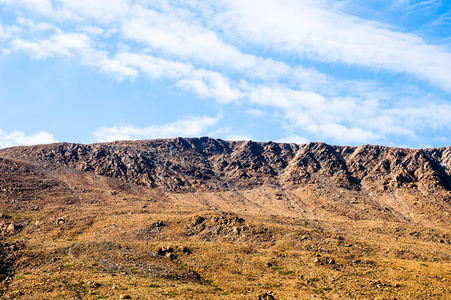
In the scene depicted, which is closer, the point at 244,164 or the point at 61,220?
the point at 61,220

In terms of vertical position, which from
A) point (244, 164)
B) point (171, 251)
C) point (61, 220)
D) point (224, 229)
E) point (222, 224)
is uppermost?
point (244, 164)

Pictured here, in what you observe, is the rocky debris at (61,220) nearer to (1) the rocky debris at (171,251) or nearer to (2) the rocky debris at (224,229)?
(2) the rocky debris at (224,229)

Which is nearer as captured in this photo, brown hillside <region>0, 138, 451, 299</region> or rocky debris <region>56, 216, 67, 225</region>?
brown hillside <region>0, 138, 451, 299</region>

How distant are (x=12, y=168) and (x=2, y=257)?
260 ft

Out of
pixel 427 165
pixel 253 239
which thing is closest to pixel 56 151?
pixel 253 239

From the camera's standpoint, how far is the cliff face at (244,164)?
4811 inches

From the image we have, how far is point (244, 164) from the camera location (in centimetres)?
15088

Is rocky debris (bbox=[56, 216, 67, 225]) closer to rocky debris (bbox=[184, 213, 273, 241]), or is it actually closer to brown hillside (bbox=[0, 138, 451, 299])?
brown hillside (bbox=[0, 138, 451, 299])

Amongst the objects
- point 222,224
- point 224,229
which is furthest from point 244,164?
point 224,229

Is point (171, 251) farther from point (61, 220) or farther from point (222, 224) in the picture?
point (61, 220)

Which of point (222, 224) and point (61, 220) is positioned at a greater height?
point (222, 224)

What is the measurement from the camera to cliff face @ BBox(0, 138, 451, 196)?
122 m

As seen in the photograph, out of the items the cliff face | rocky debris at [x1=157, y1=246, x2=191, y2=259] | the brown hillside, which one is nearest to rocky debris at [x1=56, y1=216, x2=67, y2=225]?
the brown hillside

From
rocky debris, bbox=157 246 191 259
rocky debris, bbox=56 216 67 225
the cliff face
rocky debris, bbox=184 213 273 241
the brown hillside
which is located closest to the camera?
the brown hillside
